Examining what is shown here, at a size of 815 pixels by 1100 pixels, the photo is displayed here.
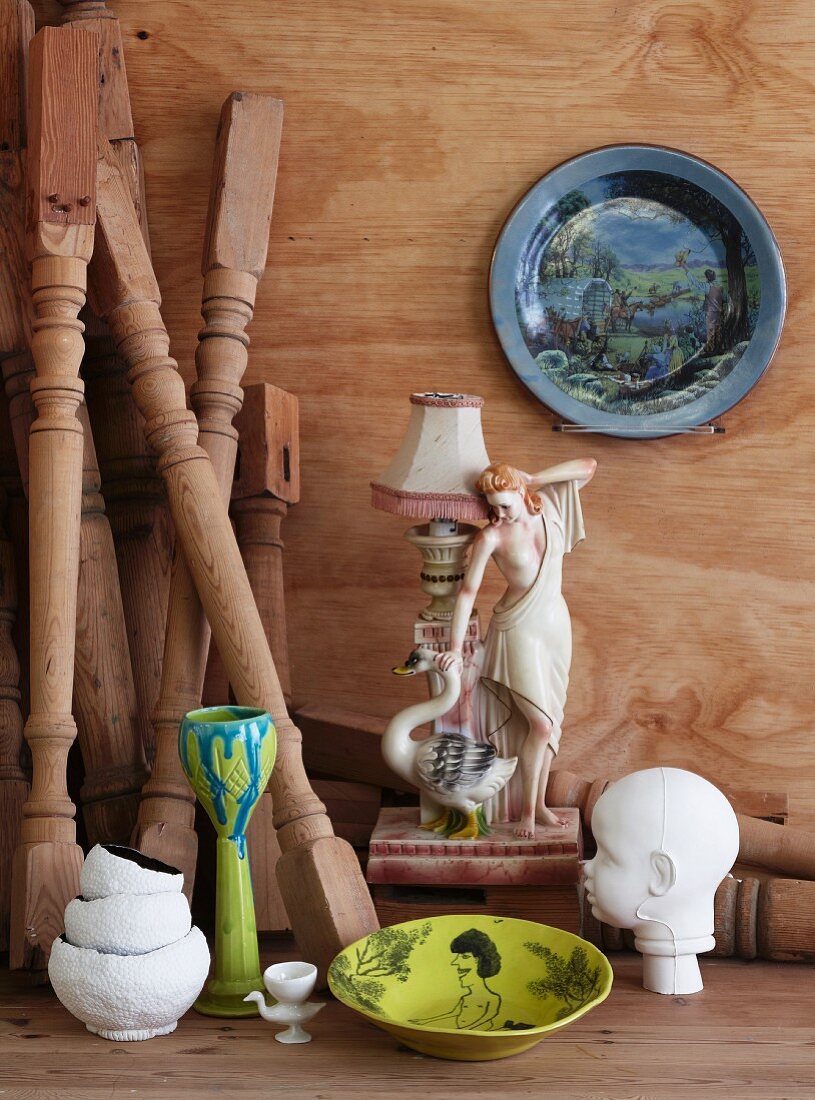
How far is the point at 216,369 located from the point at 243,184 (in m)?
0.30

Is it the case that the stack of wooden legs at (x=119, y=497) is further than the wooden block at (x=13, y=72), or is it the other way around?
the wooden block at (x=13, y=72)

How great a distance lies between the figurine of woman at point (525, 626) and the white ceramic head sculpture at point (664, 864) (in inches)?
6.2

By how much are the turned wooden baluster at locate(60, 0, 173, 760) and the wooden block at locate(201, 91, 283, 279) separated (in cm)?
15

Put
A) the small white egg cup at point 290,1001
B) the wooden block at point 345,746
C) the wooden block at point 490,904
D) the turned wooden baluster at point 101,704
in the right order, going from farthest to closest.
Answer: the wooden block at point 345,746
the turned wooden baluster at point 101,704
the wooden block at point 490,904
the small white egg cup at point 290,1001

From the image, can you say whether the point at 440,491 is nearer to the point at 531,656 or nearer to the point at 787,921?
the point at 531,656

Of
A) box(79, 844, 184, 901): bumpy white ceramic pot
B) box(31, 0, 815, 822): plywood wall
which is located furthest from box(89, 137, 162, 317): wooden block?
box(79, 844, 184, 901): bumpy white ceramic pot

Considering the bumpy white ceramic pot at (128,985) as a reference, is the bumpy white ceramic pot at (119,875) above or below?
above

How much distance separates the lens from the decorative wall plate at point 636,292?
1894 millimetres

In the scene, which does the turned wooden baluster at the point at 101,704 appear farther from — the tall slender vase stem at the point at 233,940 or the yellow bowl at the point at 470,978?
the yellow bowl at the point at 470,978

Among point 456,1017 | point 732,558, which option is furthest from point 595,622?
point 456,1017

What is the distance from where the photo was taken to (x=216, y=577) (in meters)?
1.64

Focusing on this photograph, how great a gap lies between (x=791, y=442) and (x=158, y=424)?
0.99m

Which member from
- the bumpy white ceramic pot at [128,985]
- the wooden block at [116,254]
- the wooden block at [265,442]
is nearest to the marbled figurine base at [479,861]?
the bumpy white ceramic pot at [128,985]

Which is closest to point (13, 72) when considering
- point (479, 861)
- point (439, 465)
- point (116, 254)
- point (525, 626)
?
point (116, 254)
